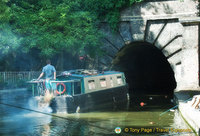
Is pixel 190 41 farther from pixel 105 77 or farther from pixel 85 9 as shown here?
pixel 85 9

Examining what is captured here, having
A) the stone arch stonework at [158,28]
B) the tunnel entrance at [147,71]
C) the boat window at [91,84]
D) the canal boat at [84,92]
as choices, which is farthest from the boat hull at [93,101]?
the tunnel entrance at [147,71]

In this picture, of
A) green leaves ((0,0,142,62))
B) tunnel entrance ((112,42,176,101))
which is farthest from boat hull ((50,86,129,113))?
tunnel entrance ((112,42,176,101))

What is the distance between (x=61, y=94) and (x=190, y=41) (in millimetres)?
6579

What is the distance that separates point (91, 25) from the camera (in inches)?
811

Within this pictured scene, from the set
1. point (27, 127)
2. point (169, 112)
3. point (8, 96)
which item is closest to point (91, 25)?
point (8, 96)

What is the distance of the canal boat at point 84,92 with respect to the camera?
13.8m

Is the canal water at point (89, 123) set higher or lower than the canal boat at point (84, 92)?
lower

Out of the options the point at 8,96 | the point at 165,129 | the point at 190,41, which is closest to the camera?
the point at 165,129

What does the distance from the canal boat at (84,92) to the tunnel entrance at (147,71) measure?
5668 mm

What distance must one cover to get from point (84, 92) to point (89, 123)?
11.3 feet

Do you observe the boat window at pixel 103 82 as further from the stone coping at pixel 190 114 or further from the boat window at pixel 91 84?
the stone coping at pixel 190 114

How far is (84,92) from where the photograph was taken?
14805mm

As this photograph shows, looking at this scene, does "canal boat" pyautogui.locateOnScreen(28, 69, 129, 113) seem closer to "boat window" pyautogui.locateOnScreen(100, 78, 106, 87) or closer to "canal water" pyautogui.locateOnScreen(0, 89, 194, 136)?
"boat window" pyautogui.locateOnScreen(100, 78, 106, 87)

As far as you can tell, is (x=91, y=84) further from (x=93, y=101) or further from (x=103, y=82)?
(x=103, y=82)
